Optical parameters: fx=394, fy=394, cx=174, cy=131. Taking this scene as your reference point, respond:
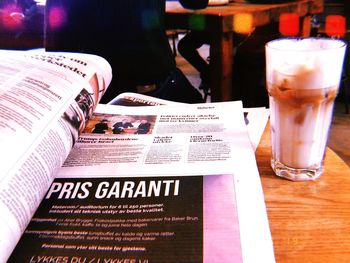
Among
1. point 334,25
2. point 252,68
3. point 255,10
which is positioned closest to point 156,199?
point 334,25

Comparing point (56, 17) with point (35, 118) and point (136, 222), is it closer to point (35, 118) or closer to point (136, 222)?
point (35, 118)

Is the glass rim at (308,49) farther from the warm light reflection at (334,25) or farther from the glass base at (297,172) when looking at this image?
the glass base at (297,172)

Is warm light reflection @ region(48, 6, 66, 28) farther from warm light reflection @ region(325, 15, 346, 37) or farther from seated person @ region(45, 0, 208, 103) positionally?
warm light reflection @ region(325, 15, 346, 37)

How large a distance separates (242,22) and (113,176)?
979 millimetres

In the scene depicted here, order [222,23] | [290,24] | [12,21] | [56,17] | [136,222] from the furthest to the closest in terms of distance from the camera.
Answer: [12,21] < [222,23] < [56,17] < [290,24] < [136,222]

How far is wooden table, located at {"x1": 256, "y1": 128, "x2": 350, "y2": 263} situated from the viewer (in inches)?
10.9

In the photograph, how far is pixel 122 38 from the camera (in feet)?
3.12

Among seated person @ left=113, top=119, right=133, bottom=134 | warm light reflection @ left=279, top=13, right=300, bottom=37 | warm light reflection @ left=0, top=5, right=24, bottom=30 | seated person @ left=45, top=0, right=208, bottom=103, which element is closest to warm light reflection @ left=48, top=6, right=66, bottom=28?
seated person @ left=45, top=0, right=208, bottom=103

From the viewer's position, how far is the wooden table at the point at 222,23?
1.20 metres

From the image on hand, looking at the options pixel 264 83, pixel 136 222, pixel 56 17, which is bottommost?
pixel 264 83

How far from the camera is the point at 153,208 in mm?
322

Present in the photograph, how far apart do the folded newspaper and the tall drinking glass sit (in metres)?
0.04

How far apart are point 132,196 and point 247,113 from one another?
0.78 feet

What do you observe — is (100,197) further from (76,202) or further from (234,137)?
(234,137)
